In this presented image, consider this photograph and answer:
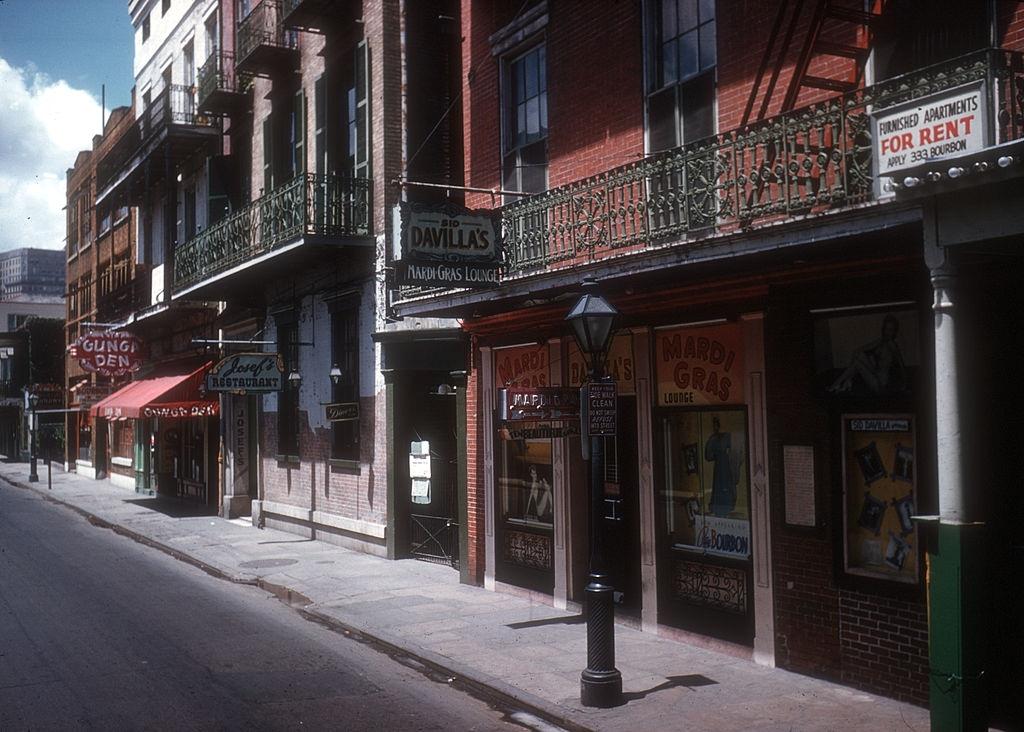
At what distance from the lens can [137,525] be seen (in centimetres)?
2205

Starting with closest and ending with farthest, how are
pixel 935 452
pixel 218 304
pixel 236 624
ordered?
pixel 935 452, pixel 236 624, pixel 218 304

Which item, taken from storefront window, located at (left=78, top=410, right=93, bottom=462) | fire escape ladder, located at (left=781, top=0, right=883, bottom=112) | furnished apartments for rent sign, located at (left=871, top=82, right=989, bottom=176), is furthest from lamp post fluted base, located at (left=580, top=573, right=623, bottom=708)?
storefront window, located at (left=78, top=410, right=93, bottom=462)

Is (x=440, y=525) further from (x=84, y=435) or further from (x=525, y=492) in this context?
(x=84, y=435)

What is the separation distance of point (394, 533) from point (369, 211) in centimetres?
560

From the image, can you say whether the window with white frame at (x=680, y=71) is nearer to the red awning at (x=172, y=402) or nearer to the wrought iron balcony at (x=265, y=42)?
the wrought iron balcony at (x=265, y=42)

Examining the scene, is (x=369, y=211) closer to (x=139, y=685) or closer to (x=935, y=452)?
(x=139, y=685)

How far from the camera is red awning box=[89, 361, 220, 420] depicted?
2292cm

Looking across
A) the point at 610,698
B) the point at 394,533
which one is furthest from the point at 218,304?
the point at 610,698

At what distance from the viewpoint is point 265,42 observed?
66.8 feet

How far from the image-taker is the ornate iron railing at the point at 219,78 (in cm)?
2255

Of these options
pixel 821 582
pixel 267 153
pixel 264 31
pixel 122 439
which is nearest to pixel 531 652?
pixel 821 582

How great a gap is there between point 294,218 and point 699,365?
9717mm

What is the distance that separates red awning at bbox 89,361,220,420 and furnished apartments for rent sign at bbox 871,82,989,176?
1842 centimetres

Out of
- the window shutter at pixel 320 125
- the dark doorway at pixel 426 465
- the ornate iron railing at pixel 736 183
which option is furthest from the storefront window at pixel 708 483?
the window shutter at pixel 320 125
